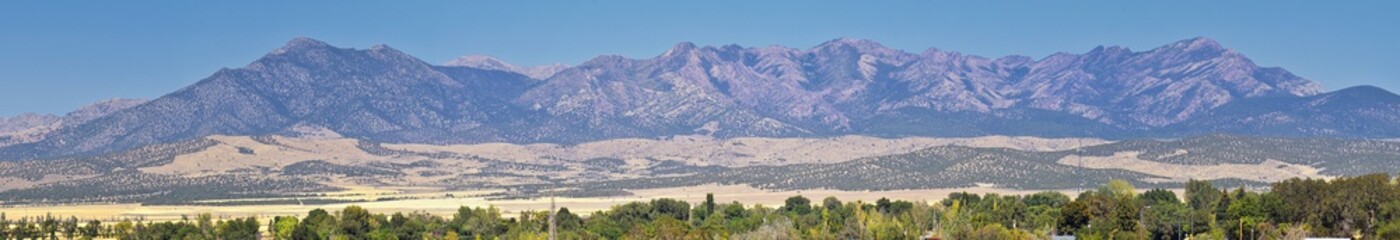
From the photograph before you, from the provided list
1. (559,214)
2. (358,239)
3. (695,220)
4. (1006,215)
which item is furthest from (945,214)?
(358,239)

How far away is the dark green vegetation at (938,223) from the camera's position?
115 m

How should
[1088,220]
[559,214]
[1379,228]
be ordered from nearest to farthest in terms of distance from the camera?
[1379,228] → [1088,220] → [559,214]

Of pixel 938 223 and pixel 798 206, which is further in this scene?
pixel 798 206

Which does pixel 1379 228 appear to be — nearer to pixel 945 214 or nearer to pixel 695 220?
pixel 945 214

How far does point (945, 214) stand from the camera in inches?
5162

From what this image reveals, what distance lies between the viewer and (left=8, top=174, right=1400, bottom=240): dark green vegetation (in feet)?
379

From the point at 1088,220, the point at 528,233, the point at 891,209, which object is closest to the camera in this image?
the point at 528,233

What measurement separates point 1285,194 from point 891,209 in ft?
114

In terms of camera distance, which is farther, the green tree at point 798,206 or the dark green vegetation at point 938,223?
the green tree at point 798,206

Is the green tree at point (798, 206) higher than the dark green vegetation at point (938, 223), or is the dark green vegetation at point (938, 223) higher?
the green tree at point (798, 206)

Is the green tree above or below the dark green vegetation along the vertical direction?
above

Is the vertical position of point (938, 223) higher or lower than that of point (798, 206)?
lower

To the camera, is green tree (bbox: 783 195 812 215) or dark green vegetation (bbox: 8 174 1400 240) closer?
dark green vegetation (bbox: 8 174 1400 240)

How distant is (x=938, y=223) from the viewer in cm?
13162
